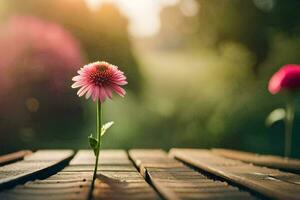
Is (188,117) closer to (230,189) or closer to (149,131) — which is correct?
(149,131)

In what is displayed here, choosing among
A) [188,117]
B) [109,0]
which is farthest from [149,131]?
[109,0]

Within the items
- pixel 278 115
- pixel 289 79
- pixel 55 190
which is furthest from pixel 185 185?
pixel 278 115

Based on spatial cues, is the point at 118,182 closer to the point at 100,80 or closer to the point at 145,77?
the point at 100,80

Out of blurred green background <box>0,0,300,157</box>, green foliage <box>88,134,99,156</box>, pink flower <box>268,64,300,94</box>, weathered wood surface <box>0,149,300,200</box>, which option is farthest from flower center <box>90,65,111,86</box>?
blurred green background <box>0,0,300,157</box>

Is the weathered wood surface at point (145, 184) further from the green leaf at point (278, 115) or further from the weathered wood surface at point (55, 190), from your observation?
the green leaf at point (278, 115)

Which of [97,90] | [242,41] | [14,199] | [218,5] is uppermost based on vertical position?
[218,5]

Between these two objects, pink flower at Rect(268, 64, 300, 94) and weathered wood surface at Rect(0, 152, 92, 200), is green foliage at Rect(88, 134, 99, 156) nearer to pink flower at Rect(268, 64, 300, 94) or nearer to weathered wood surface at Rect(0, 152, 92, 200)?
weathered wood surface at Rect(0, 152, 92, 200)
